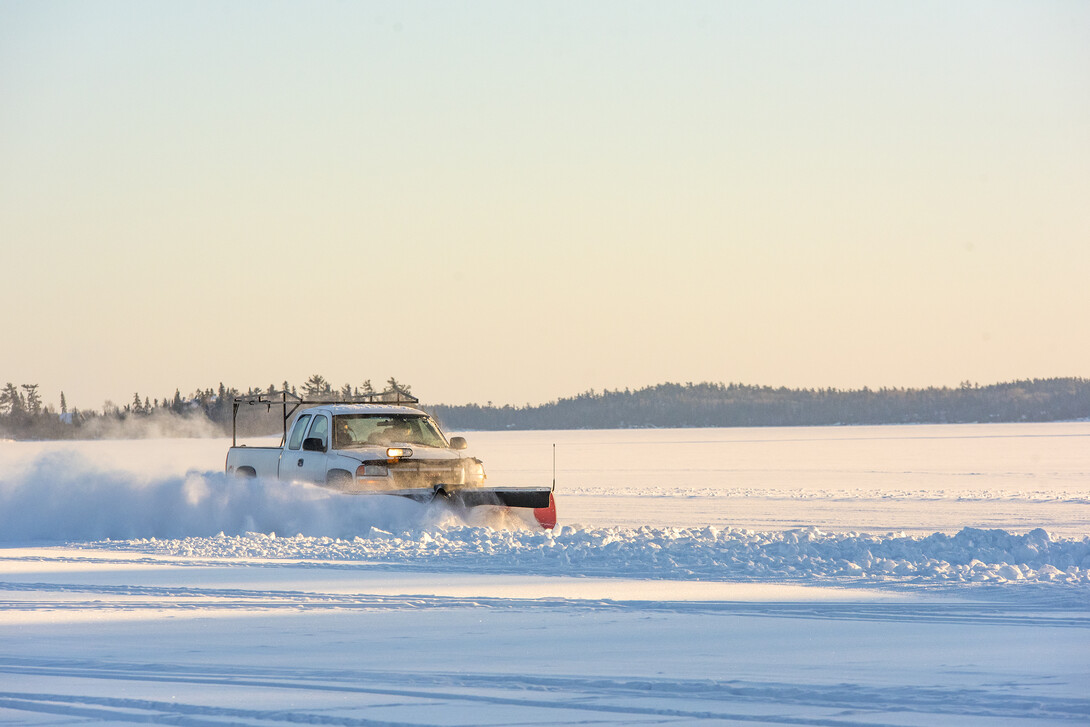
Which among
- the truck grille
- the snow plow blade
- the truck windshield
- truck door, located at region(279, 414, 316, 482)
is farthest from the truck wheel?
the snow plow blade

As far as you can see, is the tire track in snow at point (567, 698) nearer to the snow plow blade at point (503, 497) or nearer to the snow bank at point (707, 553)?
the snow bank at point (707, 553)

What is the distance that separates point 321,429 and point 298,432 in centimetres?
56

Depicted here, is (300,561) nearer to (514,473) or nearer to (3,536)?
(3,536)

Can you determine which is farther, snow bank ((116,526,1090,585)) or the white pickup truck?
the white pickup truck

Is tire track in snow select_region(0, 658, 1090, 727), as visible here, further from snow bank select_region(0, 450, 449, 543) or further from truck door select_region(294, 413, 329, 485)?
truck door select_region(294, 413, 329, 485)

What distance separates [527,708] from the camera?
19.7 ft

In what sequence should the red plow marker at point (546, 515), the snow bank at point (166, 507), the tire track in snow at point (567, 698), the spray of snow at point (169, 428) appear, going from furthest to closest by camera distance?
the spray of snow at point (169, 428) → the red plow marker at point (546, 515) → the snow bank at point (166, 507) → the tire track in snow at point (567, 698)

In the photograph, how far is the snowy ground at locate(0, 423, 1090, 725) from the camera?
6.13 meters

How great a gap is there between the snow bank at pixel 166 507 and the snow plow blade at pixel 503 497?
0.97ft

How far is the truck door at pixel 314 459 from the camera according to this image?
631 inches

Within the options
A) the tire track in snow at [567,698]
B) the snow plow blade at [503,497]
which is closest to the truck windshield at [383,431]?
the snow plow blade at [503,497]

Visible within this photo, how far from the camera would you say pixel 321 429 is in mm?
16266

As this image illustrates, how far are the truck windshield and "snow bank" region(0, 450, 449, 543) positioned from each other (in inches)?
32.3

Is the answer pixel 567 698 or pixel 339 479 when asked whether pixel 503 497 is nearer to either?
pixel 339 479
